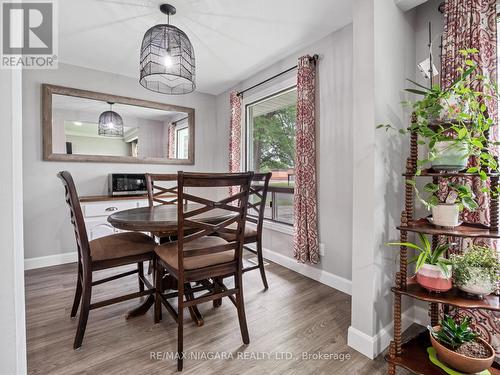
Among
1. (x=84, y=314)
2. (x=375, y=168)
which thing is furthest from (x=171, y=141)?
(x=375, y=168)

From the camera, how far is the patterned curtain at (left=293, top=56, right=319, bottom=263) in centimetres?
247

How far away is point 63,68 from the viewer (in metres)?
2.93

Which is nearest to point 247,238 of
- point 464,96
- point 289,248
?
point 289,248

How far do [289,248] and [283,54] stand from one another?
7.52 ft

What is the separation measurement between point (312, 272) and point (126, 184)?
2.62 m

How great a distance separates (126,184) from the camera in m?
3.25

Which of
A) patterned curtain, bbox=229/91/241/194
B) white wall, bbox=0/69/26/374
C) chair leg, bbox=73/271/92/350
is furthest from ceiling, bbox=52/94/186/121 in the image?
white wall, bbox=0/69/26/374

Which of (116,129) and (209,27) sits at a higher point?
(209,27)

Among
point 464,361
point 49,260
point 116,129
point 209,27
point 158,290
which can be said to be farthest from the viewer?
point 116,129

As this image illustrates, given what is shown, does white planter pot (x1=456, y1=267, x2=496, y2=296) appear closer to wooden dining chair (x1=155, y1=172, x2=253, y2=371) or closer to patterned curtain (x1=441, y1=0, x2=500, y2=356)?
patterned curtain (x1=441, y1=0, x2=500, y2=356)

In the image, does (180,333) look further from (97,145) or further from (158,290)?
(97,145)

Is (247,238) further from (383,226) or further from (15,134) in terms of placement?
(15,134)

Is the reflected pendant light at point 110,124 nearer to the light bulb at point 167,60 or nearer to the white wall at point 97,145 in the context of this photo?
the white wall at point 97,145

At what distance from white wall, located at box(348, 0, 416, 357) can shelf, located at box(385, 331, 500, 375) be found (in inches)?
7.5
